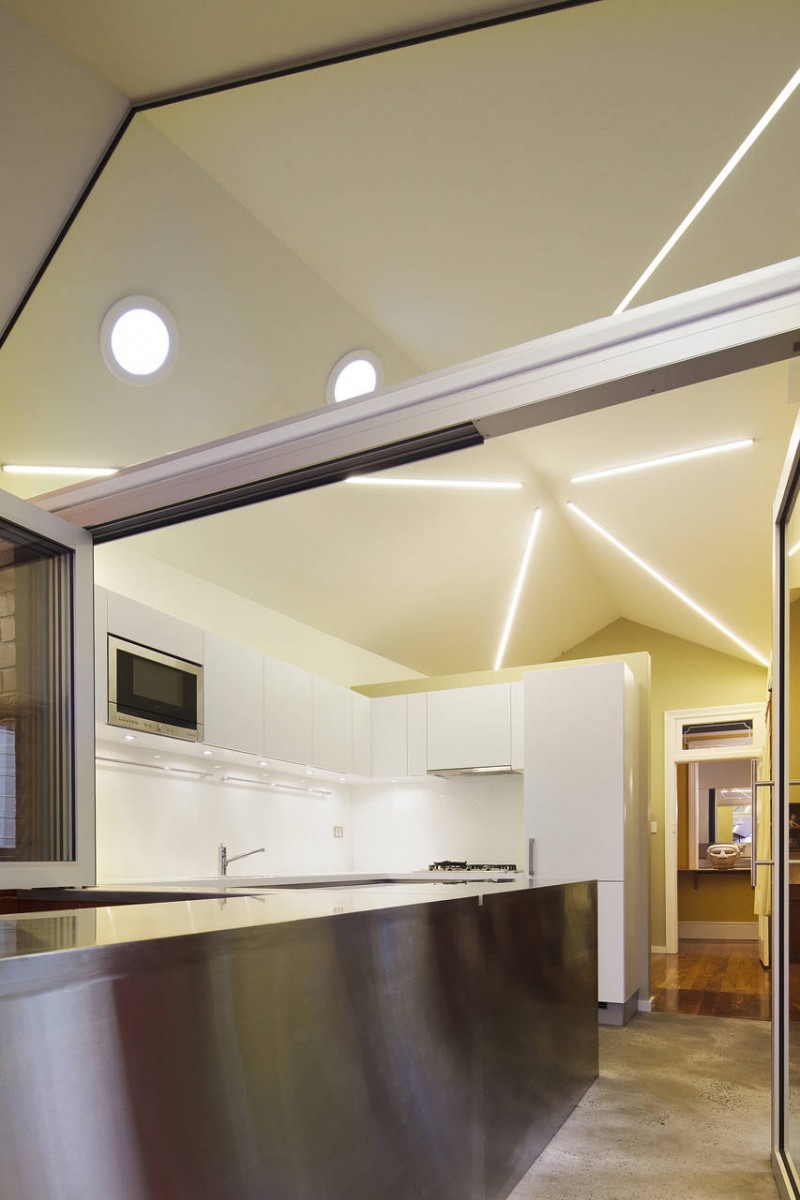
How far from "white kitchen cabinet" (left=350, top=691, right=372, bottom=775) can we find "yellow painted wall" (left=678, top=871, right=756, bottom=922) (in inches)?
197

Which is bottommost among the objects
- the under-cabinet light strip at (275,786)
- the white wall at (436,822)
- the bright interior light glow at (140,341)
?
the white wall at (436,822)

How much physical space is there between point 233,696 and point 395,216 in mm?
2535

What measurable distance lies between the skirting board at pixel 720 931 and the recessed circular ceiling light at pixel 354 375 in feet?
24.8

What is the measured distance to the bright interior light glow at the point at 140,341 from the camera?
3.17 m

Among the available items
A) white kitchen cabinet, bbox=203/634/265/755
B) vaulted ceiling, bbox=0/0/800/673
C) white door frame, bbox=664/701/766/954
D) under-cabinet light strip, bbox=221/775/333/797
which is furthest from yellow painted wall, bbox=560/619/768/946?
white kitchen cabinet, bbox=203/634/265/755

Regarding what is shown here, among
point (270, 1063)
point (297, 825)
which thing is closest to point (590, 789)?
point (297, 825)

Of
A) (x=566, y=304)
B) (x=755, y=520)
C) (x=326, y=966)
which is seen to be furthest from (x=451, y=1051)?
(x=755, y=520)

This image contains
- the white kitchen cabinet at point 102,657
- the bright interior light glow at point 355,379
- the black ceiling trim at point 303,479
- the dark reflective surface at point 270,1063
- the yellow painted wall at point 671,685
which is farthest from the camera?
the yellow painted wall at point 671,685

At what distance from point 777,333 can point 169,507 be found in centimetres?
118

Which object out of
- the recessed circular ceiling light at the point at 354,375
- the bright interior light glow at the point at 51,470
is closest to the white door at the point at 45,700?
the bright interior light glow at the point at 51,470

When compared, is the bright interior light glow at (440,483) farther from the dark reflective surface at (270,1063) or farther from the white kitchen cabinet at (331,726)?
the dark reflective surface at (270,1063)

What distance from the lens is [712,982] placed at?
19.7ft

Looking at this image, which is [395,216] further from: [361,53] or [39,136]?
[39,136]

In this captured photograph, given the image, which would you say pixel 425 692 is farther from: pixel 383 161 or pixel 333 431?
pixel 333 431
